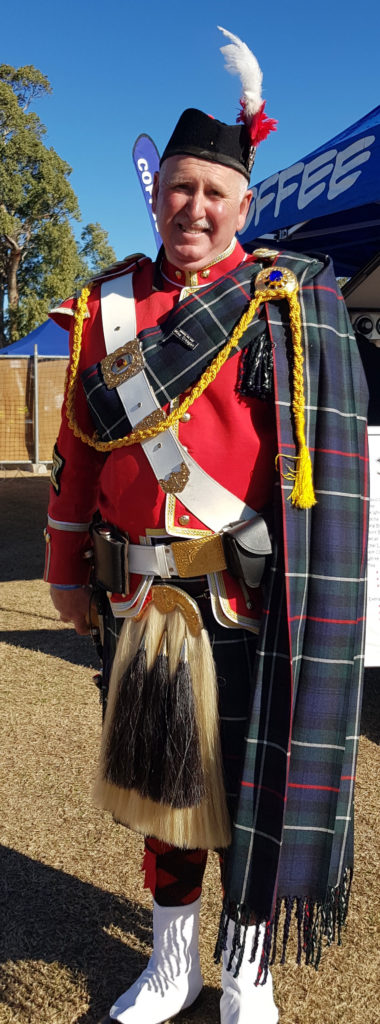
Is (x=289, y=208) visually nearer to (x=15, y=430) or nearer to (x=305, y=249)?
(x=305, y=249)

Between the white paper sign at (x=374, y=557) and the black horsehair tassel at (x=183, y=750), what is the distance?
1.54 m

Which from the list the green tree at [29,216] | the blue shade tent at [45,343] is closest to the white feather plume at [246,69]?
the blue shade tent at [45,343]

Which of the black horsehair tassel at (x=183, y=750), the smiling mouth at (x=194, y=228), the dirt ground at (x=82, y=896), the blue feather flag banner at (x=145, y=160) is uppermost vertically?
the blue feather flag banner at (x=145, y=160)

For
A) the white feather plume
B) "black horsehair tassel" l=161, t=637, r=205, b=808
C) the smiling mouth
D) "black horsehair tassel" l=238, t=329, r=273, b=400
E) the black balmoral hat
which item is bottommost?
"black horsehair tassel" l=161, t=637, r=205, b=808

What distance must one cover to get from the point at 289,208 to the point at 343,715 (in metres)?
3.54

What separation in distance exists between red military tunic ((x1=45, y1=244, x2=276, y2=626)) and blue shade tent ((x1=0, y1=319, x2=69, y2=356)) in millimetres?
8805

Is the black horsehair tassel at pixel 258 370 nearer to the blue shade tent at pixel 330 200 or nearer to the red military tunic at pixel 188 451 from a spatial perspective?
the red military tunic at pixel 188 451

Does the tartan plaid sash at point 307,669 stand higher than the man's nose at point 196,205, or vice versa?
the man's nose at point 196,205

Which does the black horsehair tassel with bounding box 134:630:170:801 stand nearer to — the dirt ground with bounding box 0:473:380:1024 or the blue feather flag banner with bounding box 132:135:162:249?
the dirt ground with bounding box 0:473:380:1024

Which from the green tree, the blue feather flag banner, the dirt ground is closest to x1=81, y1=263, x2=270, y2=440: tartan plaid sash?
the dirt ground

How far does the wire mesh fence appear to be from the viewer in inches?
307

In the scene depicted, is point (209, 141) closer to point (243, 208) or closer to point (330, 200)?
point (243, 208)

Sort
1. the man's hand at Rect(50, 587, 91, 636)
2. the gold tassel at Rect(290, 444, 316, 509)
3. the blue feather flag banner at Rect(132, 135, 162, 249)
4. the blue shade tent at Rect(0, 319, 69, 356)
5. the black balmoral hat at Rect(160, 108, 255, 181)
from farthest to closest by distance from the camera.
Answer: the blue shade tent at Rect(0, 319, 69, 356) < the blue feather flag banner at Rect(132, 135, 162, 249) < the man's hand at Rect(50, 587, 91, 636) < the black balmoral hat at Rect(160, 108, 255, 181) < the gold tassel at Rect(290, 444, 316, 509)

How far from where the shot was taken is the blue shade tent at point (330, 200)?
378 centimetres
